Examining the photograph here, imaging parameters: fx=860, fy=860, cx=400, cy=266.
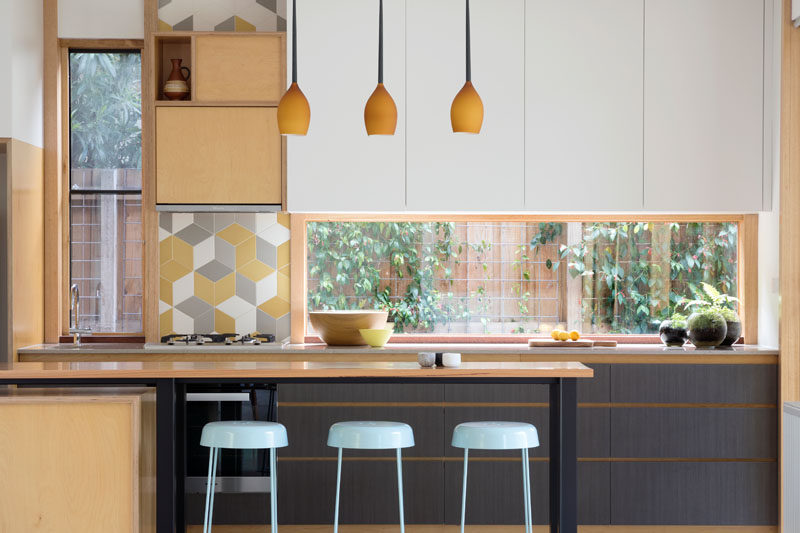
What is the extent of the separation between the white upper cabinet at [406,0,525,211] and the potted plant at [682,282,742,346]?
127 cm

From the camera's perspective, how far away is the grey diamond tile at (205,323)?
16.9ft

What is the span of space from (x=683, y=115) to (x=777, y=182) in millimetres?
619

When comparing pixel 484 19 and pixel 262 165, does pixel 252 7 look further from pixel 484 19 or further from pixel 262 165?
pixel 484 19

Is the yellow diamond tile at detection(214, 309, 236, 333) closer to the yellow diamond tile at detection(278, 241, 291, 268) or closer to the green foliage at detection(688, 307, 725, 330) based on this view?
the yellow diamond tile at detection(278, 241, 291, 268)

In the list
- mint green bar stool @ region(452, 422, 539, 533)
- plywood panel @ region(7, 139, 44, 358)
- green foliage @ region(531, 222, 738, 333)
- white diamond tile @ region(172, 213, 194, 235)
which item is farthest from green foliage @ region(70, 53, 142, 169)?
mint green bar stool @ region(452, 422, 539, 533)

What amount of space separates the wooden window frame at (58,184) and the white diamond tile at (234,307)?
1.61 feet

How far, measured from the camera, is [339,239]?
17.1ft

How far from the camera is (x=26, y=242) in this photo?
4828 millimetres

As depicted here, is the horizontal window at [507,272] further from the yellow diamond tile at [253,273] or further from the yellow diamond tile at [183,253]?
the yellow diamond tile at [183,253]

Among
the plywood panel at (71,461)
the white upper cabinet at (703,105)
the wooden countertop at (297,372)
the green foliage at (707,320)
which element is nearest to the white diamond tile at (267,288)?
the wooden countertop at (297,372)

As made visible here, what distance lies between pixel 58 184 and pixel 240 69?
1317mm

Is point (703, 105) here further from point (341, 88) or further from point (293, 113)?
point (293, 113)

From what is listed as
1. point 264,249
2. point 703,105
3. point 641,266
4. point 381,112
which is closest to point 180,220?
point 264,249

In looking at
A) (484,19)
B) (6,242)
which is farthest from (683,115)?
(6,242)
